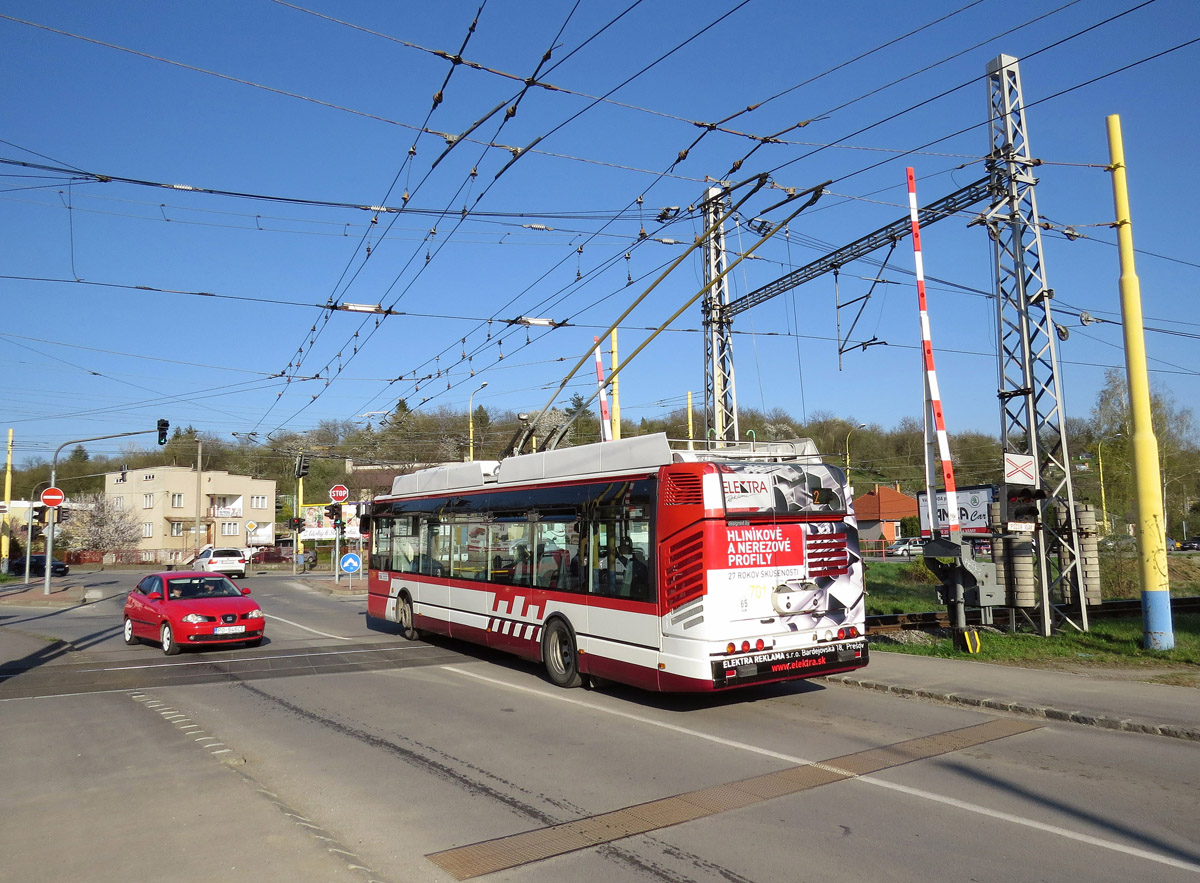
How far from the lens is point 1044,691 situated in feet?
33.5

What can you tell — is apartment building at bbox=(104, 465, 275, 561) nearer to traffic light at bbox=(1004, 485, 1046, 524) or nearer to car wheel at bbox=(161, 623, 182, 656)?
car wheel at bbox=(161, 623, 182, 656)

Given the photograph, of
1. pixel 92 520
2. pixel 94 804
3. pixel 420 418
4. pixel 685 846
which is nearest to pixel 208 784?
pixel 94 804

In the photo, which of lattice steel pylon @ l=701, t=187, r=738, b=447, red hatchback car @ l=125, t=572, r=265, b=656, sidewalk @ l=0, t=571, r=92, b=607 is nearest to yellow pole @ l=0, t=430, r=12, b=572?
sidewalk @ l=0, t=571, r=92, b=607

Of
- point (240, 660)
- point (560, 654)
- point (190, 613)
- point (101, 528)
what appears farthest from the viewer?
point (101, 528)

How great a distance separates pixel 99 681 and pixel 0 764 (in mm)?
5105

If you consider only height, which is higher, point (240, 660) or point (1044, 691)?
point (240, 660)

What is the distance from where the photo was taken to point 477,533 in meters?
14.1

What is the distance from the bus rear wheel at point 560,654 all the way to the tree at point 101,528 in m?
69.5

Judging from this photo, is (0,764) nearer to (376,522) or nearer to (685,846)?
(685,846)

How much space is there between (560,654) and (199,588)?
337 inches

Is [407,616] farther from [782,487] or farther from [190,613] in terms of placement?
[782,487]

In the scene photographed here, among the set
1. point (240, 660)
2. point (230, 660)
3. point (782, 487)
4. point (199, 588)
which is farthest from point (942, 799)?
point (199, 588)

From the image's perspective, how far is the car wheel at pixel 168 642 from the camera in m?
14.9

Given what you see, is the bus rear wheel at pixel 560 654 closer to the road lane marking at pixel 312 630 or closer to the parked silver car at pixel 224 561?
the road lane marking at pixel 312 630
